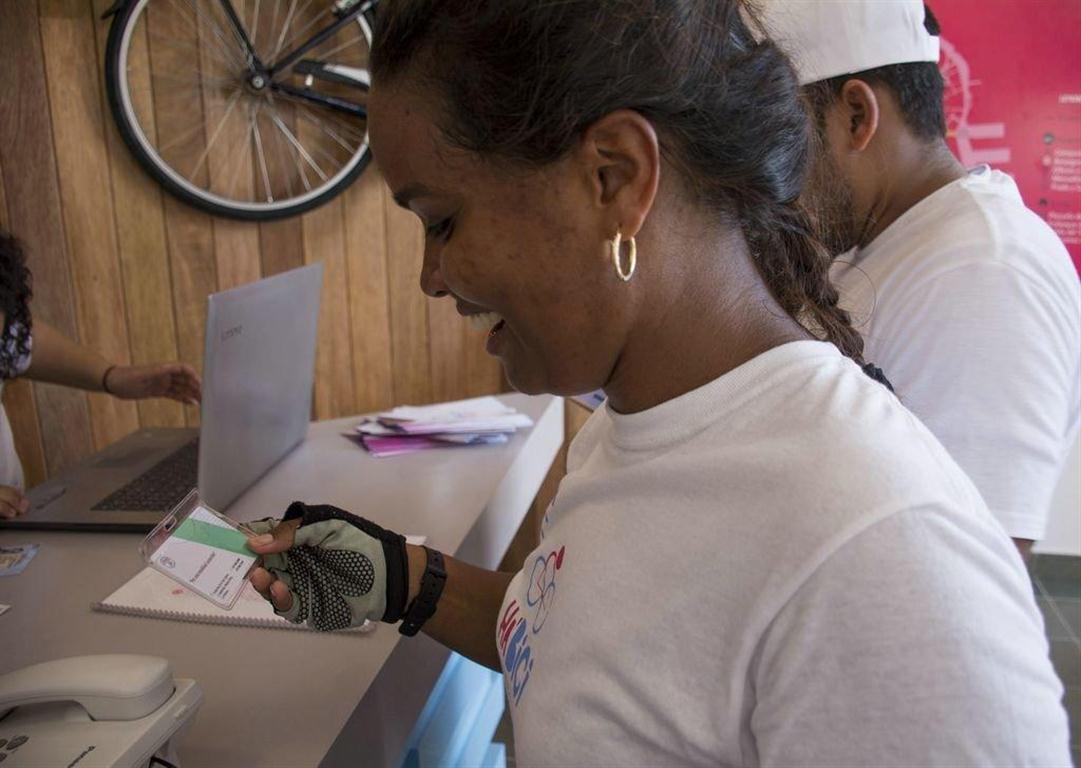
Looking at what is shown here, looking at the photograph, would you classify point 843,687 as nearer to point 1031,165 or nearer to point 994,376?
point 994,376

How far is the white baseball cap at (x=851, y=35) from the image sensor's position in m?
1.13

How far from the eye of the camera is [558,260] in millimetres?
655

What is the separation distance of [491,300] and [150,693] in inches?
16.9

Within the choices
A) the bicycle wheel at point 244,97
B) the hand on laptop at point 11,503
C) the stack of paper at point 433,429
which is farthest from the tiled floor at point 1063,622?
the bicycle wheel at point 244,97

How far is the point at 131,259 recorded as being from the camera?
2.38 meters

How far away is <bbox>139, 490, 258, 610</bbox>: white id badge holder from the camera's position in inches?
32.6

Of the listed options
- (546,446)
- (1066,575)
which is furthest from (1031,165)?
(546,446)

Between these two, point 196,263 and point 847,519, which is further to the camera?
point 196,263

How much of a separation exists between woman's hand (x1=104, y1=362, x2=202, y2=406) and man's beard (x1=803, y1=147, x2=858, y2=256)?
4.39ft

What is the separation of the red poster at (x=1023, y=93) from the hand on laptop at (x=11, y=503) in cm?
256

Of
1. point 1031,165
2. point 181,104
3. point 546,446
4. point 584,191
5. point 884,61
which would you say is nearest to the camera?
point 584,191

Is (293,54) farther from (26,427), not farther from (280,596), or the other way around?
(280,596)

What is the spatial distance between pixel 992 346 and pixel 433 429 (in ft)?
3.39

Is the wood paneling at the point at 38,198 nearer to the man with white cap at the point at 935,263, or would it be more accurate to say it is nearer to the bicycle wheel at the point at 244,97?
the bicycle wheel at the point at 244,97
